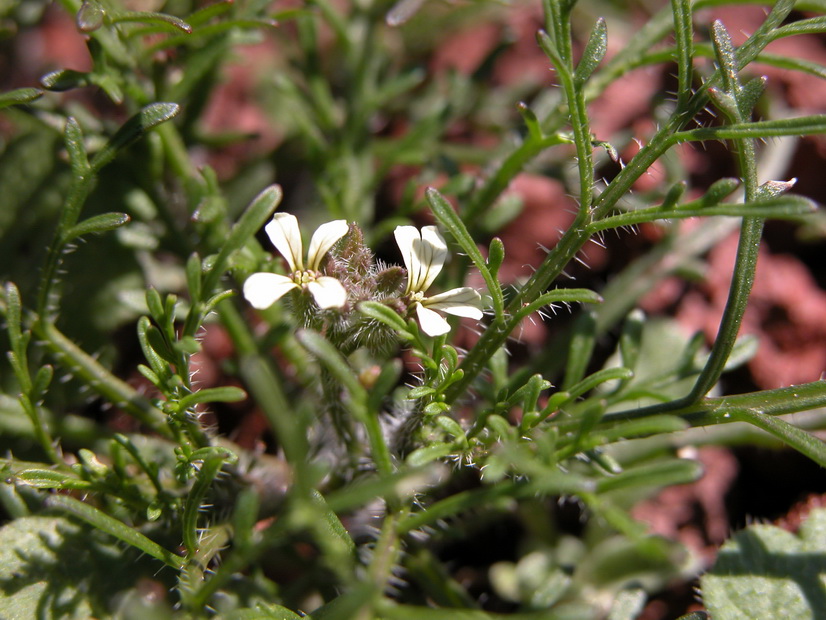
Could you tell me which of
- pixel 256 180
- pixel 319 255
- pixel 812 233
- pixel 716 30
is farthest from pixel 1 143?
pixel 812 233

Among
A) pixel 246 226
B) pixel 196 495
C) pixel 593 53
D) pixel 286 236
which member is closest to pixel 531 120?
pixel 593 53

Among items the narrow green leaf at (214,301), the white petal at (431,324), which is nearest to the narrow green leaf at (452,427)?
the white petal at (431,324)

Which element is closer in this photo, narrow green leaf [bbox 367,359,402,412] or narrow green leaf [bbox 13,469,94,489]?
narrow green leaf [bbox 367,359,402,412]

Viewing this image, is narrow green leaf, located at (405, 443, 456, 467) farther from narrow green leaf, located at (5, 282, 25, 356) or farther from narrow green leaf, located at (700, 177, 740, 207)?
narrow green leaf, located at (5, 282, 25, 356)

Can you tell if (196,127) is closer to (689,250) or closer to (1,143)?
(1,143)

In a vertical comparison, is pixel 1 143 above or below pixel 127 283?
above

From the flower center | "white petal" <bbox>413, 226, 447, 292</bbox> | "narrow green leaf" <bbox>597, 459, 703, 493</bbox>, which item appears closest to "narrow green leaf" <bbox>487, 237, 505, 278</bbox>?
"white petal" <bbox>413, 226, 447, 292</bbox>
